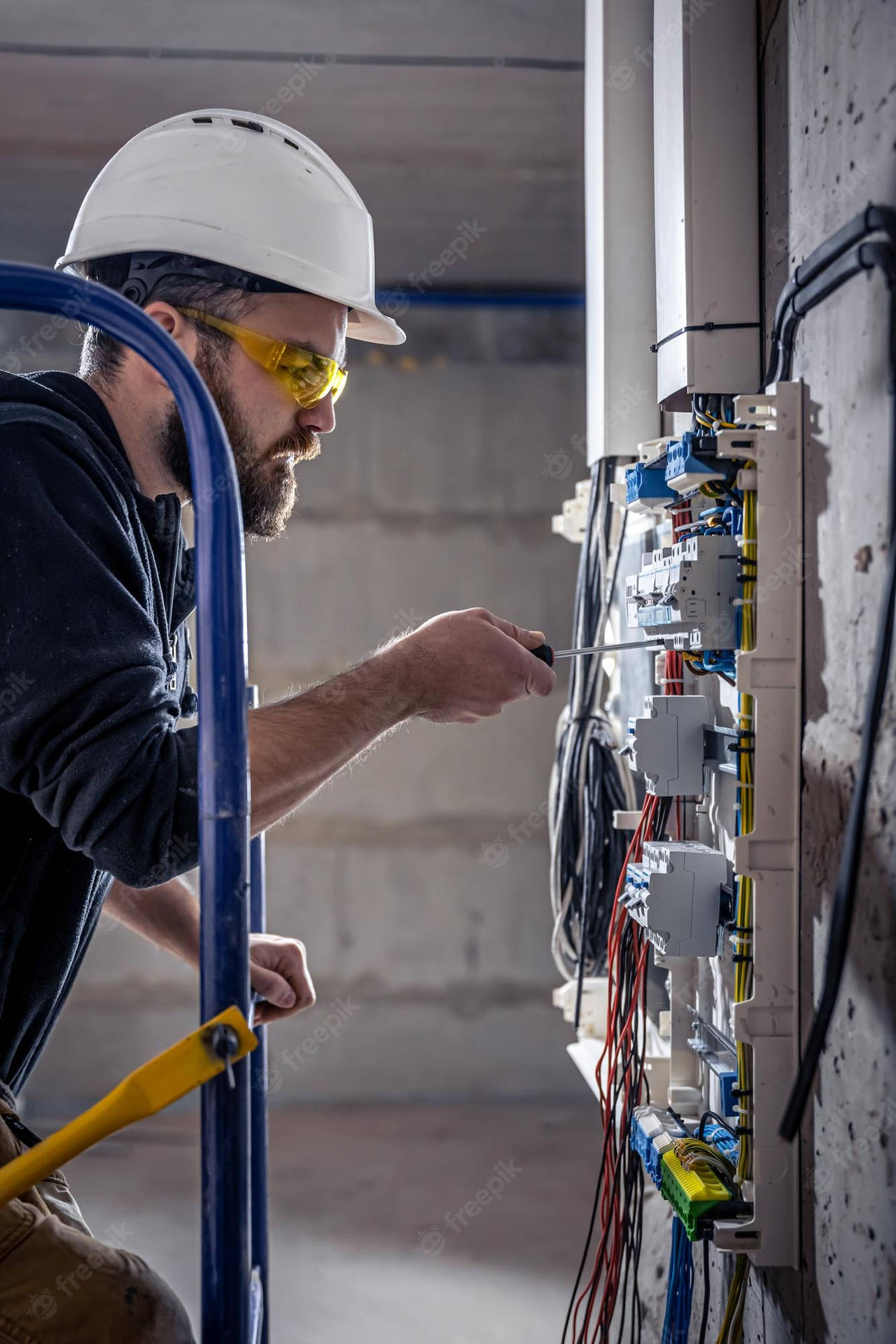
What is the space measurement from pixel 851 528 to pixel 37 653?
29.5 inches

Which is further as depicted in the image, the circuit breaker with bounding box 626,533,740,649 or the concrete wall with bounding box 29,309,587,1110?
the concrete wall with bounding box 29,309,587,1110

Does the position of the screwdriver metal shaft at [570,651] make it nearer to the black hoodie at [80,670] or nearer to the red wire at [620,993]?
the red wire at [620,993]

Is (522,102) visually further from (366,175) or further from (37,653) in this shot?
(37,653)

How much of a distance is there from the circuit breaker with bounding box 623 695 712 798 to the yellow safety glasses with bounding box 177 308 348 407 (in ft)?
1.95

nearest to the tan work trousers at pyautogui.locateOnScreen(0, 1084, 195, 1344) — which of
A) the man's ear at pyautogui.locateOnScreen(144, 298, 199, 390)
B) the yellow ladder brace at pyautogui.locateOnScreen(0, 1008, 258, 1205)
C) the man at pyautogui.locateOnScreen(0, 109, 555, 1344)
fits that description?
the man at pyautogui.locateOnScreen(0, 109, 555, 1344)

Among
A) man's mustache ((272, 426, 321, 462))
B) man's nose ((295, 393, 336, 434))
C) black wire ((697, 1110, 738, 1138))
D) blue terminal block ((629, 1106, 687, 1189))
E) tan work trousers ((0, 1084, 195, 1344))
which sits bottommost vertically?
blue terminal block ((629, 1106, 687, 1189))

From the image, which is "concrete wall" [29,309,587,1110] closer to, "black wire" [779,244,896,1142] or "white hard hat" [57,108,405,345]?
"white hard hat" [57,108,405,345]

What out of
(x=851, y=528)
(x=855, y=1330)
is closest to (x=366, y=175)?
(x=851, y=528)

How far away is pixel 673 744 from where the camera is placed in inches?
53.1

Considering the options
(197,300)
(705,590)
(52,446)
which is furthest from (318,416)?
(705,590)

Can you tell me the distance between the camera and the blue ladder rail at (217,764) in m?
0.79

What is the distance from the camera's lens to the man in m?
0.85

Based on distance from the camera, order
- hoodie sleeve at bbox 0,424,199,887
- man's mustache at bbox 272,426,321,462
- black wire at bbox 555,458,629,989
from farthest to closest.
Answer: black wire at bbox 555,458,629,989 → man's mustache at bbox 272,426,321,462 → hoodie sleeve at bbox 0,424,199,887

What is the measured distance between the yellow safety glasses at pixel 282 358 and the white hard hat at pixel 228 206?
0.07 metres
